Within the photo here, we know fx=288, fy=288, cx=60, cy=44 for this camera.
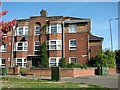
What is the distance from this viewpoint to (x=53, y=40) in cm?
4619

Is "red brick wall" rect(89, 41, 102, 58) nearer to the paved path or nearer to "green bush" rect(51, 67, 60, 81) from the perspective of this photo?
the paved path

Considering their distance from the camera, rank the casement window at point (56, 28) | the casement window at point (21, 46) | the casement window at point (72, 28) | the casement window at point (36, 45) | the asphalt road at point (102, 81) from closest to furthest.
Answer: the asphalt road at point (102, 81) < the casement window at point (56, 28) < the casement window at point (72, 28) < the casement window at point (36, 45) < the casement window at point (21, 46)

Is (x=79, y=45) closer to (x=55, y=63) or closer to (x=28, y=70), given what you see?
(x=55, y=63)

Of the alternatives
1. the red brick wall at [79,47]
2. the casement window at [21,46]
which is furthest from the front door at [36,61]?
the red brick wall at [79,47]

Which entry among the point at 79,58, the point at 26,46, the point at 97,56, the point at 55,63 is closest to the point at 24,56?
the point at 26,46

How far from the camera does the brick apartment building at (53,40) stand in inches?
1806

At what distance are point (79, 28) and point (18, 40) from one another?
10538 millimetres

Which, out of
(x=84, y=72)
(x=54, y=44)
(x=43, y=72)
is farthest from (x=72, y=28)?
(x=43, y=72)

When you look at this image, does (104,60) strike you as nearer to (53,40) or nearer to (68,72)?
(53,40)

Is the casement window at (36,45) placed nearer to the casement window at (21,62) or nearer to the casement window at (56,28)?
the casement window at (21,62)

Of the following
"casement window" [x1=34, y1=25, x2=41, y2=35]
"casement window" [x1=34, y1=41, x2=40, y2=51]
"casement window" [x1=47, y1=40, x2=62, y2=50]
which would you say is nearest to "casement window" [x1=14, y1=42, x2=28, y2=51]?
"casement window" [x1=34, y1=41, x2=40, y2=51]

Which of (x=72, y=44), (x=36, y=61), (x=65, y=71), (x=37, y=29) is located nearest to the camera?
(x=65, y=71)

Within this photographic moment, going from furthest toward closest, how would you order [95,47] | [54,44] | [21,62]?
1. [21,62]
2. [95,47]
3. [54,44]

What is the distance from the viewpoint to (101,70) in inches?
1620
